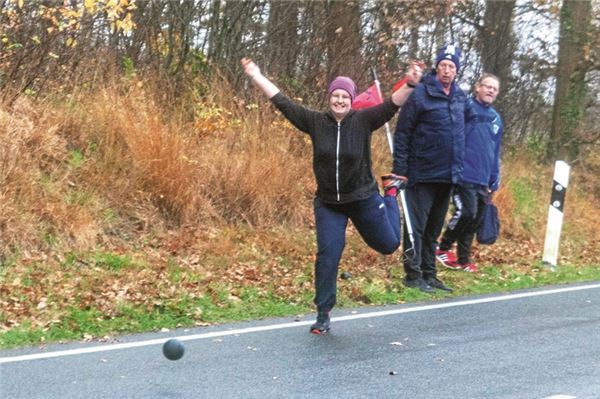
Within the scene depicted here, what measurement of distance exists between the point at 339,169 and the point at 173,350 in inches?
77.3

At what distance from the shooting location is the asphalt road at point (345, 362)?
5.12 metres

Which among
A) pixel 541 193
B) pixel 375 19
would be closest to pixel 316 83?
pixel 375 19

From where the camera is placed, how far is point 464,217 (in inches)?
384

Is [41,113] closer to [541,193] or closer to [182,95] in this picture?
[182,95]

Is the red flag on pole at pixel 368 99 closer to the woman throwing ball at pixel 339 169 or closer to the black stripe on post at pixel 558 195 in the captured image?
the woman throwing ball at pixel 339 169

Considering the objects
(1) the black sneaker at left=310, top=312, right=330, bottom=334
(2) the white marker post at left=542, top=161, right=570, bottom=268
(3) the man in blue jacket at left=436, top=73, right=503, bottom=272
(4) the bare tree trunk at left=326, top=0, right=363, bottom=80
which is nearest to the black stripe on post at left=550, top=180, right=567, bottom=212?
(2) the white marker post at left=542, top=161, right=570, bottom=268

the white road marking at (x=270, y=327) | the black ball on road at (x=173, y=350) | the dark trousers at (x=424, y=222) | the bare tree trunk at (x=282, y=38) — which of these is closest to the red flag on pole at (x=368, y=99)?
the dark trousers at (x=424, y=222)

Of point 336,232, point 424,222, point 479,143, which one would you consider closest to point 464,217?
point 479,143

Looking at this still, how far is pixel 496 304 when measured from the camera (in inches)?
324

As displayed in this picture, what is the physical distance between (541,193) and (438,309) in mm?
8635

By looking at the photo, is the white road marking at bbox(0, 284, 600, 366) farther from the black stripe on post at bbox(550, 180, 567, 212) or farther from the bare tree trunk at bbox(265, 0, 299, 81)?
the bare tree trunk at bbox(265, 0, 299, 81)

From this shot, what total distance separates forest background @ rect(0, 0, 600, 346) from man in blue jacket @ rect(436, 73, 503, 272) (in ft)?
2.08

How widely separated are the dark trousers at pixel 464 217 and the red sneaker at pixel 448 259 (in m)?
0.05

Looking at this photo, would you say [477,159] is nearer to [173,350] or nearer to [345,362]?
[345,362]
